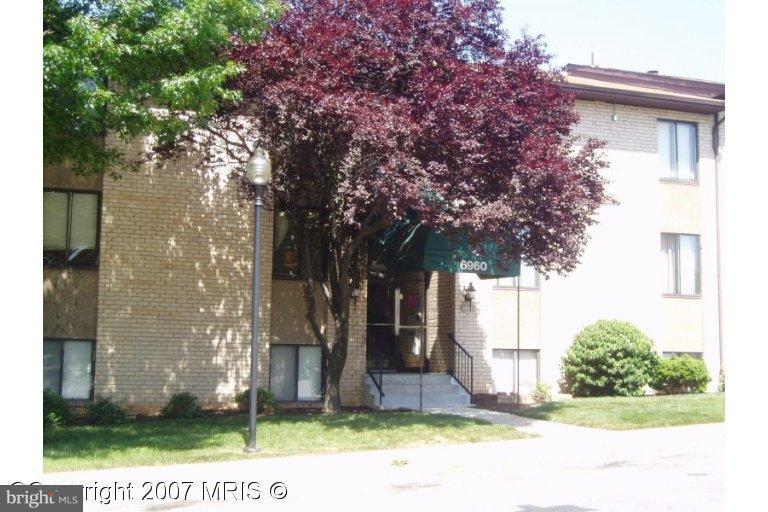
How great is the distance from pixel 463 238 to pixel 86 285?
7861mm

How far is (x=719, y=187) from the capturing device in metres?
23.0

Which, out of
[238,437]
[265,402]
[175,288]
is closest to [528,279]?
[265,402]

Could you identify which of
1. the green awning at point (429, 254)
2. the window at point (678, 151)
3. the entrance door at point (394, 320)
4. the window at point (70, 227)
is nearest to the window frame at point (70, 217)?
the window at point (70, 227)

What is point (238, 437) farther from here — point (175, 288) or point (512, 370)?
point (512, 370)

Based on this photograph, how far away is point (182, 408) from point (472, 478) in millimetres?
8014

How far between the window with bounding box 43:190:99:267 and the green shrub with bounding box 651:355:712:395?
13.8 m

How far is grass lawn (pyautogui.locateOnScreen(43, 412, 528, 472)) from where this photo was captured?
39.4ft

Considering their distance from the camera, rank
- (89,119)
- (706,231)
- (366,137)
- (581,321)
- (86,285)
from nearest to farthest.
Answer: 1. (89,119)
2. (366,137)
3. (86,285)
4. (581,321)
5. (706,231)

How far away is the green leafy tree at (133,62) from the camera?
468 inches

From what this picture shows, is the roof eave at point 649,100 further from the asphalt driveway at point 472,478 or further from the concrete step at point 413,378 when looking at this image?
the asphalt driveway at point 472,478

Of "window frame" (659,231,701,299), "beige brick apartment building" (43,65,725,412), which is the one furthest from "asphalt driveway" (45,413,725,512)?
"window frame" (659,231,701,299)

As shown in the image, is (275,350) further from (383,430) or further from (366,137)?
(366,137)

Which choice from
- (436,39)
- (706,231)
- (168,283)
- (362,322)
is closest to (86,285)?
(168,283)

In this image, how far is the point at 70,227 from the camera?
685 inches
